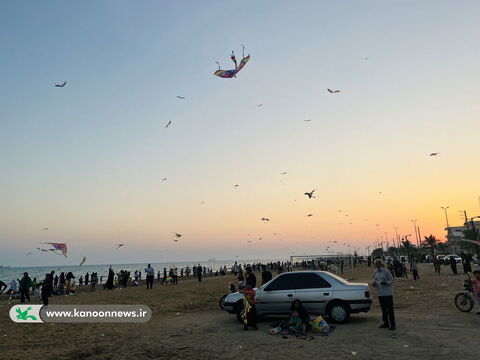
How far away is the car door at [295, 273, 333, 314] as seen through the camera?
10938 mm

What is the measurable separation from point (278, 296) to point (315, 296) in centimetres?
115

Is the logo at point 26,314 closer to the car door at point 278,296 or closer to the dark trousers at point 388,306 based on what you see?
the car door at point 278,296

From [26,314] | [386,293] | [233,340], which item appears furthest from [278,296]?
[26,314]

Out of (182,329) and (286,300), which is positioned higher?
(286,300)

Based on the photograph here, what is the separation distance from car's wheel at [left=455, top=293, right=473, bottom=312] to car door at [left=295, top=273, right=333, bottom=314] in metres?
5.21

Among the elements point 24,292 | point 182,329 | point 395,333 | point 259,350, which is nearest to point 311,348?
point 259,350

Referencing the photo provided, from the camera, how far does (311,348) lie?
8.10 meters

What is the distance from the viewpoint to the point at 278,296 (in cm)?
1140

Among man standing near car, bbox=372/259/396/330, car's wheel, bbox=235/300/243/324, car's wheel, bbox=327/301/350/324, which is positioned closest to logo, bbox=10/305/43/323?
car's wheel, bbox=235/300/243/324

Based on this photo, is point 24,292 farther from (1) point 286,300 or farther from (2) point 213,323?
(1) point 286,300

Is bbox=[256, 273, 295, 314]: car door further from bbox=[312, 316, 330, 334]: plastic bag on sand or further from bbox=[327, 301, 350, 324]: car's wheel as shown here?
bbox=[312, 316, 330, 334]: plastic bag on sand

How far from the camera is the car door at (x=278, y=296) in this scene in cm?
1127

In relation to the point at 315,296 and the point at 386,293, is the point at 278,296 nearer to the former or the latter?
the point at 315,296

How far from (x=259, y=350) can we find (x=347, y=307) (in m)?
3.80
